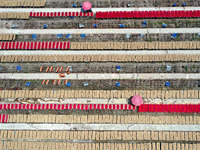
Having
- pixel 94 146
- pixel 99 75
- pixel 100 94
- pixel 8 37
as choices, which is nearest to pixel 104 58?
pixel 99 75

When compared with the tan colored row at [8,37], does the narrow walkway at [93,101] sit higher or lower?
lower

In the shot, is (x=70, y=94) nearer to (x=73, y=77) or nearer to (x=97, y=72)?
(x=73, y=77)

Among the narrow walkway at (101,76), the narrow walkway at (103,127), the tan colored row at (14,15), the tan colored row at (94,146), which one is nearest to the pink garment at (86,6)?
the tan colored row at (14,15)

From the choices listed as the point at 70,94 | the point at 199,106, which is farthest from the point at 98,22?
the point at 199,106

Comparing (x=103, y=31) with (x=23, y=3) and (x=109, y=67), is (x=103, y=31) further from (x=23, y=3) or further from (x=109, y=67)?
(x=23, y=3)

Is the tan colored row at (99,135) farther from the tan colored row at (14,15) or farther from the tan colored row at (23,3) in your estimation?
the tan colored row at (23,3)

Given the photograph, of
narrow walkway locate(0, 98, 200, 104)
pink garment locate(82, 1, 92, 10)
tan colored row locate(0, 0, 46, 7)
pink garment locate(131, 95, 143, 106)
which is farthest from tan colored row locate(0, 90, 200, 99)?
tan colored row locate(0, 0, 46, 7)
